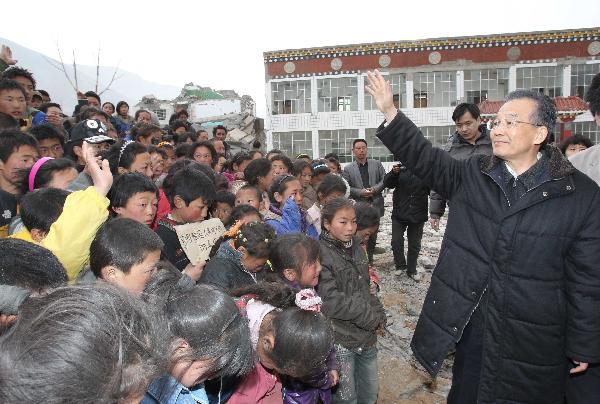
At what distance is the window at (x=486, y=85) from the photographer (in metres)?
21.7

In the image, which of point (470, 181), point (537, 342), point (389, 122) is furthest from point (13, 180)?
point (537, 342)

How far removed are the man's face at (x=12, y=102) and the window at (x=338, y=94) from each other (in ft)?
65.7

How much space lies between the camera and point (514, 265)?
6.66 ft

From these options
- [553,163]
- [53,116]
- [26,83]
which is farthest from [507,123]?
[26,83]

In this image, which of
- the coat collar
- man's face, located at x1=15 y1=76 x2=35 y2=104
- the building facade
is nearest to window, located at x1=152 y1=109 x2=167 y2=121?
the building facade

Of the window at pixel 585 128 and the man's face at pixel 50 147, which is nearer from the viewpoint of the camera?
the man's face at pixel 50 147

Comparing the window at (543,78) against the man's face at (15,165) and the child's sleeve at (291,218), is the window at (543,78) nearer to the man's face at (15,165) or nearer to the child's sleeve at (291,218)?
the child's sleeve at (291,218)

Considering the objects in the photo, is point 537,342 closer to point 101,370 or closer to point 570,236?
point 570,236

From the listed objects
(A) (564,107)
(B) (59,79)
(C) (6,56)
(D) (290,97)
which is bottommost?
(A) (564,107)

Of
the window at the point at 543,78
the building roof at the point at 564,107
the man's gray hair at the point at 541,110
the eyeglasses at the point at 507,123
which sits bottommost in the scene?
the eyeglasses at the point at 507,123

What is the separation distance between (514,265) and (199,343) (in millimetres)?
1538

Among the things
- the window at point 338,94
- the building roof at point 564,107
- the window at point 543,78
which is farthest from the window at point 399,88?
the window at point 543,78

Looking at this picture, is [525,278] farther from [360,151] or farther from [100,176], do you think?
[360,151]

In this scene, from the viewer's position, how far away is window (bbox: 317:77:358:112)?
22859mm
